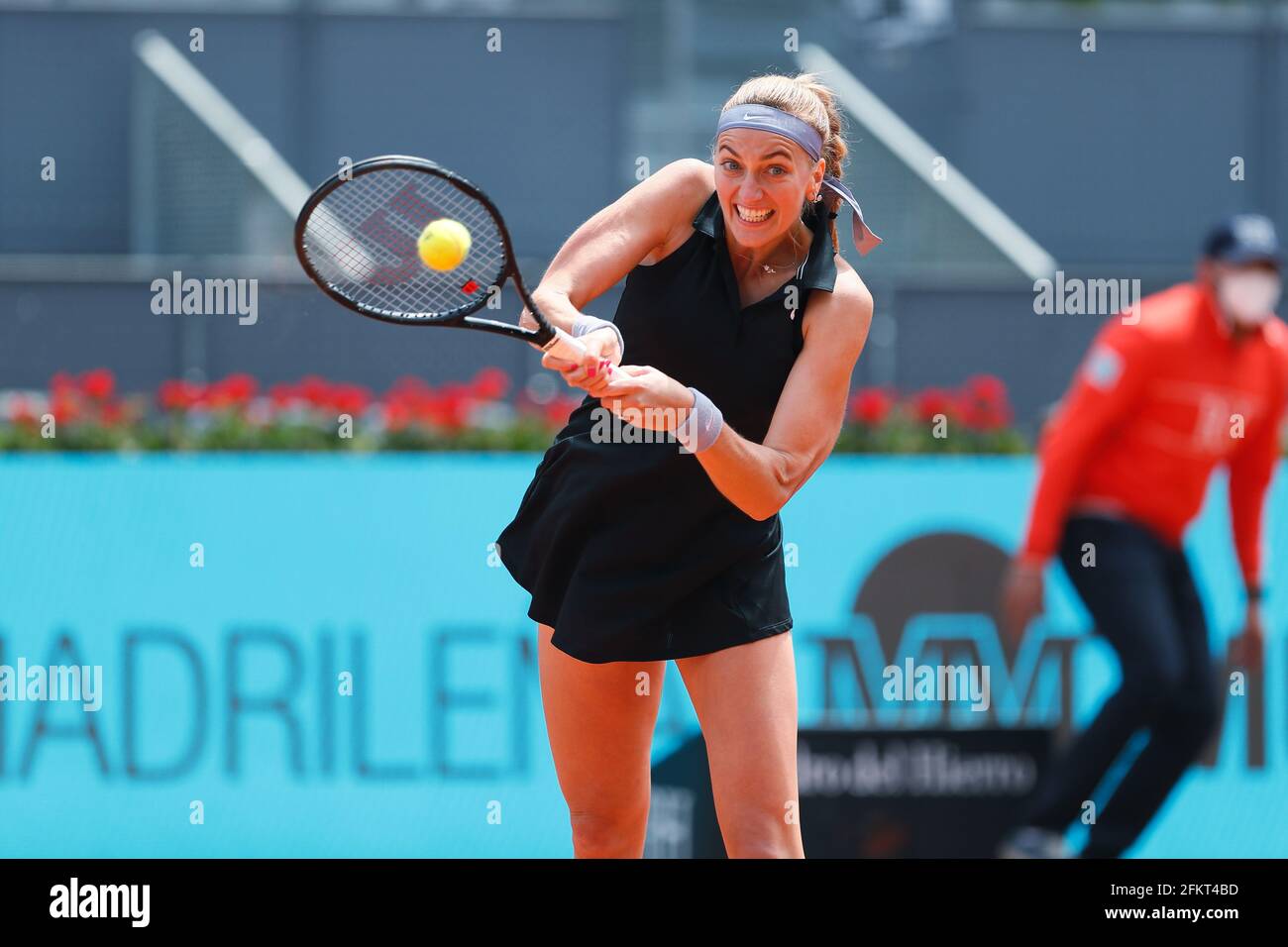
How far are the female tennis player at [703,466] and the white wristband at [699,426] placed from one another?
4.1 inches

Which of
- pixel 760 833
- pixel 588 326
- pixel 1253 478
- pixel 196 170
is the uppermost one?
pixel 196 170

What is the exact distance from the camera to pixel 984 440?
192 inches

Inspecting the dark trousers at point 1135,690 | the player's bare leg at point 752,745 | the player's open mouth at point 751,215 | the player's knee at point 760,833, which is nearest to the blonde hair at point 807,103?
the player's open mouth at point 751,215

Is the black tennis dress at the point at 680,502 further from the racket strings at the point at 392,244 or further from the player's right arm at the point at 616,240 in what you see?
the racket strings at the point at 392,244

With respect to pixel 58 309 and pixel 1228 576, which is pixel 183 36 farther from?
pixel 1228 576

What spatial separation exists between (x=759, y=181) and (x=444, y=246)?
0.49 metres

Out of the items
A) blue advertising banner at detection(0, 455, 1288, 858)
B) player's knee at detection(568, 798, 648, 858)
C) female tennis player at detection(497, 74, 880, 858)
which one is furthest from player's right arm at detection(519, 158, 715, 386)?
blue advertising banner at detection(0, 455, 1288, 858)

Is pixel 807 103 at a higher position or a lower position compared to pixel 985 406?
higher

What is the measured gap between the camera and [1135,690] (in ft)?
14.6

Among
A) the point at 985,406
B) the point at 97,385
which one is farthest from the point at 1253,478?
the point at 97,385

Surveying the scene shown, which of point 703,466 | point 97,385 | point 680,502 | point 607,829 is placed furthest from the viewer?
point 97,385

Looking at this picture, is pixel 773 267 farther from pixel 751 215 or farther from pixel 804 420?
pixel 804 420

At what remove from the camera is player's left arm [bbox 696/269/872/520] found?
249 cm
